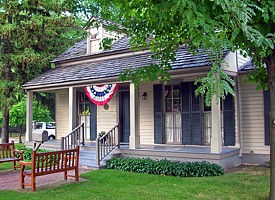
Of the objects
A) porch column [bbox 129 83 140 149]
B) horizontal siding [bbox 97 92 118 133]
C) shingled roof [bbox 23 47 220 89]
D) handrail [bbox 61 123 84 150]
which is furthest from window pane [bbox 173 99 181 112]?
handrail [bbox 61 123 84 150]

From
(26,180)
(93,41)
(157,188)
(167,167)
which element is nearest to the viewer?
(157,188)

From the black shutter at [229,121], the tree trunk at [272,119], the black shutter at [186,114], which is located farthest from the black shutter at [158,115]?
the tree trunk at [272,119]

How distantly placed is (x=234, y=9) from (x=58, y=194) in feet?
17.2

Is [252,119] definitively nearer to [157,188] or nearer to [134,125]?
[134,125]

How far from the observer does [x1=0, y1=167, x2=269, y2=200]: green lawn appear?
21.8ft

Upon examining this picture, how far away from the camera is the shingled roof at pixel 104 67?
10.1 m

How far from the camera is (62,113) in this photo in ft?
52.5

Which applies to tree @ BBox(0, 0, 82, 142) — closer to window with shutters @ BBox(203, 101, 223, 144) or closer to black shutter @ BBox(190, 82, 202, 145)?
black shutter @ BBox(190, 82, 202, 145)

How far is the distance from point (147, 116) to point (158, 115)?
2.40 feet

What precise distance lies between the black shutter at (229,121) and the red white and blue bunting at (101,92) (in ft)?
13.5

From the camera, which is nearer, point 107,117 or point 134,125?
point 134,125

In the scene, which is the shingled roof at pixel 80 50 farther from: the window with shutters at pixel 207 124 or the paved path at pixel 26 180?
the paved path at pixel 26 180

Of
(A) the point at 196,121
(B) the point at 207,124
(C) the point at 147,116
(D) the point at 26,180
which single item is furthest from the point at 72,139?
(B) the point at 207,124

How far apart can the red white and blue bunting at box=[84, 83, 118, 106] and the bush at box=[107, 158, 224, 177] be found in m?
2.69
